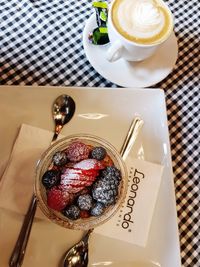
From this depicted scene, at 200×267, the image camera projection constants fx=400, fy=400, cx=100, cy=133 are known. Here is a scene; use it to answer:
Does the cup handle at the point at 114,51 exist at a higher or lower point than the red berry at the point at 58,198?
higher

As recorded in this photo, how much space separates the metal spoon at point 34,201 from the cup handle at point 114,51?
10cm

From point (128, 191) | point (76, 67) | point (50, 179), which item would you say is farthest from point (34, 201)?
point (76, 67)

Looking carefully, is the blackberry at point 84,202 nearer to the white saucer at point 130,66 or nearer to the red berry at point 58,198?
the red berry at point 58,198

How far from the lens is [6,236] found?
2.05 feet

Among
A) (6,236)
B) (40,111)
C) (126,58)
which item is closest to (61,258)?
(6,236)

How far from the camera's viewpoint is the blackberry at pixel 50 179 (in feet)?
1.99

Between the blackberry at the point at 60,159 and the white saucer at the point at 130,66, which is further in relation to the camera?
the white saucer at the point at 130,66

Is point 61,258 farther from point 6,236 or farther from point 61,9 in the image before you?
point 61,9

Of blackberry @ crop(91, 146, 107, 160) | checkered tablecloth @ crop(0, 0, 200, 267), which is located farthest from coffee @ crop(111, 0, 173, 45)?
blackberry @ crop(91, 146, 107, 160)

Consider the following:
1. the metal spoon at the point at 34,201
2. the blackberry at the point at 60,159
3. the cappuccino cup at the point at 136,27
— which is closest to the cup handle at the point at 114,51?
the cappuccino cup at the point at 136,27

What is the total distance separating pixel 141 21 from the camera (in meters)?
0.70

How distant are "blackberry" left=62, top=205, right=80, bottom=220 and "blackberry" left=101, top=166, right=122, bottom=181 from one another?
0.07 metres

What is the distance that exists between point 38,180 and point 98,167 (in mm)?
98

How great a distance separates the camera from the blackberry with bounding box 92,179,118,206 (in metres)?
0.60
